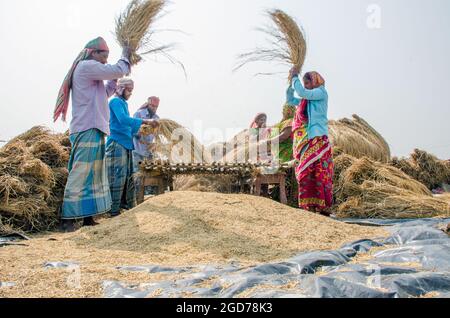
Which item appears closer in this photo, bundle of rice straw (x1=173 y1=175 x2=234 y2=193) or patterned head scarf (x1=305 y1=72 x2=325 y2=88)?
patterned head scarf (x1=305 y1=72 x2=325 y2=88)

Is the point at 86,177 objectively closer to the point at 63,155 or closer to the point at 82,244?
the point at 82,244

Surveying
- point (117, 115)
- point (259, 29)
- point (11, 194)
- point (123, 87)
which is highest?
point (259, 29)

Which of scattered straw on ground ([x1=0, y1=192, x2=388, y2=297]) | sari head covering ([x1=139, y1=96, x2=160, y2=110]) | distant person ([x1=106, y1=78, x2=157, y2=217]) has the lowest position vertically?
scattered straw on ground ([x1=0, y1=192, x2=388, y2=297])

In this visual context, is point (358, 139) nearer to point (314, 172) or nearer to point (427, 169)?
point (427, 169)

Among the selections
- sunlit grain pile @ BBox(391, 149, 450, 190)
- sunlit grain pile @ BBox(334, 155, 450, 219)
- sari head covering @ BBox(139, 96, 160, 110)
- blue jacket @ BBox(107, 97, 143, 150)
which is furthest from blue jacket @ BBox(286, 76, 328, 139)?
sunlit grain pile @ BBox(391, 149, 450, 190)

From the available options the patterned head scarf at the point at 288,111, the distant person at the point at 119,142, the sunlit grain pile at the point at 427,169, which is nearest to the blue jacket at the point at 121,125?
the distant person at the point at 119,142

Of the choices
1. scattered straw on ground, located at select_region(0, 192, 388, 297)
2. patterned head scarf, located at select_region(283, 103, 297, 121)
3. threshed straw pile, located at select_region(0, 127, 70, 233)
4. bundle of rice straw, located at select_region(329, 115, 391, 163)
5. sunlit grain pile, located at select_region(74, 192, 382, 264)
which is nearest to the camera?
scattered straw on ground, located at select_region(0, 192, 388, 297)

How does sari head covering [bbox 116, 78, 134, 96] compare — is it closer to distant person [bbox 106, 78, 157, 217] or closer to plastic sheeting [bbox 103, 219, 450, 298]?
distant person [bbox 106, 78, 157, 217]

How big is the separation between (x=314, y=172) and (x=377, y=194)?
4.48 ft

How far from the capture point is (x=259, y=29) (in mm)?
5770

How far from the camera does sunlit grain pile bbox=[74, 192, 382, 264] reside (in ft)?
10.5
